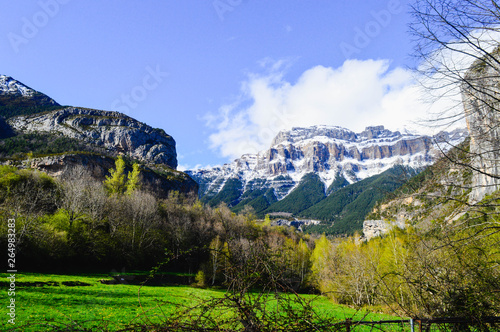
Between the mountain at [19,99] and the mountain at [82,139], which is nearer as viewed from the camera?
the mountain at [82,139]

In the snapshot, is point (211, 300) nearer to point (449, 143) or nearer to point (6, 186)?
point (449, 143)

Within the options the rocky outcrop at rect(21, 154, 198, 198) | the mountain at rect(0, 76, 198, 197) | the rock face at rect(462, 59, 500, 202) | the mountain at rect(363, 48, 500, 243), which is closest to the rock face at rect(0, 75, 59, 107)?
the mountain at rect(0, 76, 198, 197)

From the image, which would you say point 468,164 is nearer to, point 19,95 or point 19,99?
point 19,99

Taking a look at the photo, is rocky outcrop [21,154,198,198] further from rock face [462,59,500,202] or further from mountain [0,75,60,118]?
mountain [0,75,60,118]

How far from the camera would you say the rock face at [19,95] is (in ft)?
440

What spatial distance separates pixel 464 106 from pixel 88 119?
467 ft

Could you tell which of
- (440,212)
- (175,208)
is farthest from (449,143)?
(175,208)

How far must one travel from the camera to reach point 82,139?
4151 inches

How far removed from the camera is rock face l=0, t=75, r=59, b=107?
440 feet

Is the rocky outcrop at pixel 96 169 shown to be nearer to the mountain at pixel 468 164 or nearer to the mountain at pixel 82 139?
the mountain at pixel 82 139

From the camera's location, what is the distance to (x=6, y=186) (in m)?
28.3

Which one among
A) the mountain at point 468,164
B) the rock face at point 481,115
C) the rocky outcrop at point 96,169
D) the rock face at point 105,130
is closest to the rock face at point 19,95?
the rock face at point 105,130

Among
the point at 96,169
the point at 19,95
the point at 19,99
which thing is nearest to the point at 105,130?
the point at 96,169

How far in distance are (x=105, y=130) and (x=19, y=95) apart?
251 feet
